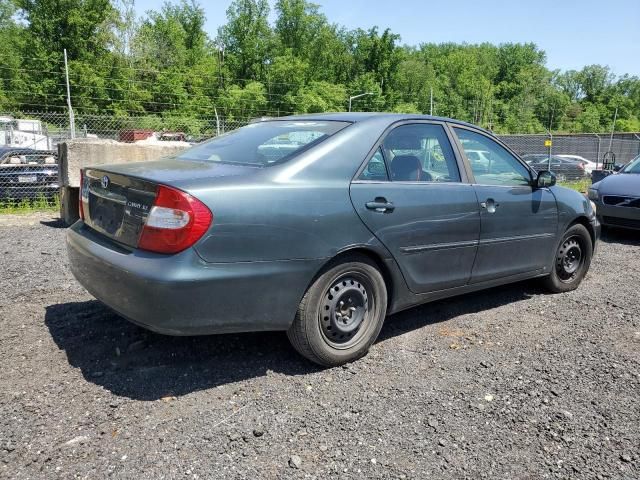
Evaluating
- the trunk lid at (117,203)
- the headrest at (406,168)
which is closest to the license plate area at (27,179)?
the trunk lid at (117,203)

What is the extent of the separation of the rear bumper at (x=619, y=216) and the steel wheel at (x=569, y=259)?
10.1 ft

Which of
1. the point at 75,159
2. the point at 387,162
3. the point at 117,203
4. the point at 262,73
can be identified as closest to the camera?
the point at 117,203

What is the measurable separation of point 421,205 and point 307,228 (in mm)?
962

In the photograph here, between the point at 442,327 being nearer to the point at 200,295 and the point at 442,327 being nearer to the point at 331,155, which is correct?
the point at 331,155

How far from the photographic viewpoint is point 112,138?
78.3 feet

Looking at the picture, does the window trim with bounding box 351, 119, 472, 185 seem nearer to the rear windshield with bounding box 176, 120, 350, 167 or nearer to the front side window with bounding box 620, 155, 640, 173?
the rear windshield with bounding box 176, 120, 350, 167

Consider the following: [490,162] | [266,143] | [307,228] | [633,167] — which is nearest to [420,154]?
[490,162]

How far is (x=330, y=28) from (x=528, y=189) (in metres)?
71.2

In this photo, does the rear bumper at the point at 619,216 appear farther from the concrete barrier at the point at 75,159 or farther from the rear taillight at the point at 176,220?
the rear taillight at the point at 176,220

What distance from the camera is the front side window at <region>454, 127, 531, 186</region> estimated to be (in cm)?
411

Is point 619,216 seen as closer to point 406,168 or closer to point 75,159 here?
point 406,168

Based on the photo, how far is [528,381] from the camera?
3234 millimetres

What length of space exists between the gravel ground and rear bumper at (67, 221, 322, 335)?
1.46 feet

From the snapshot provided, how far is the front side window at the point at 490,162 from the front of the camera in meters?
4.11
